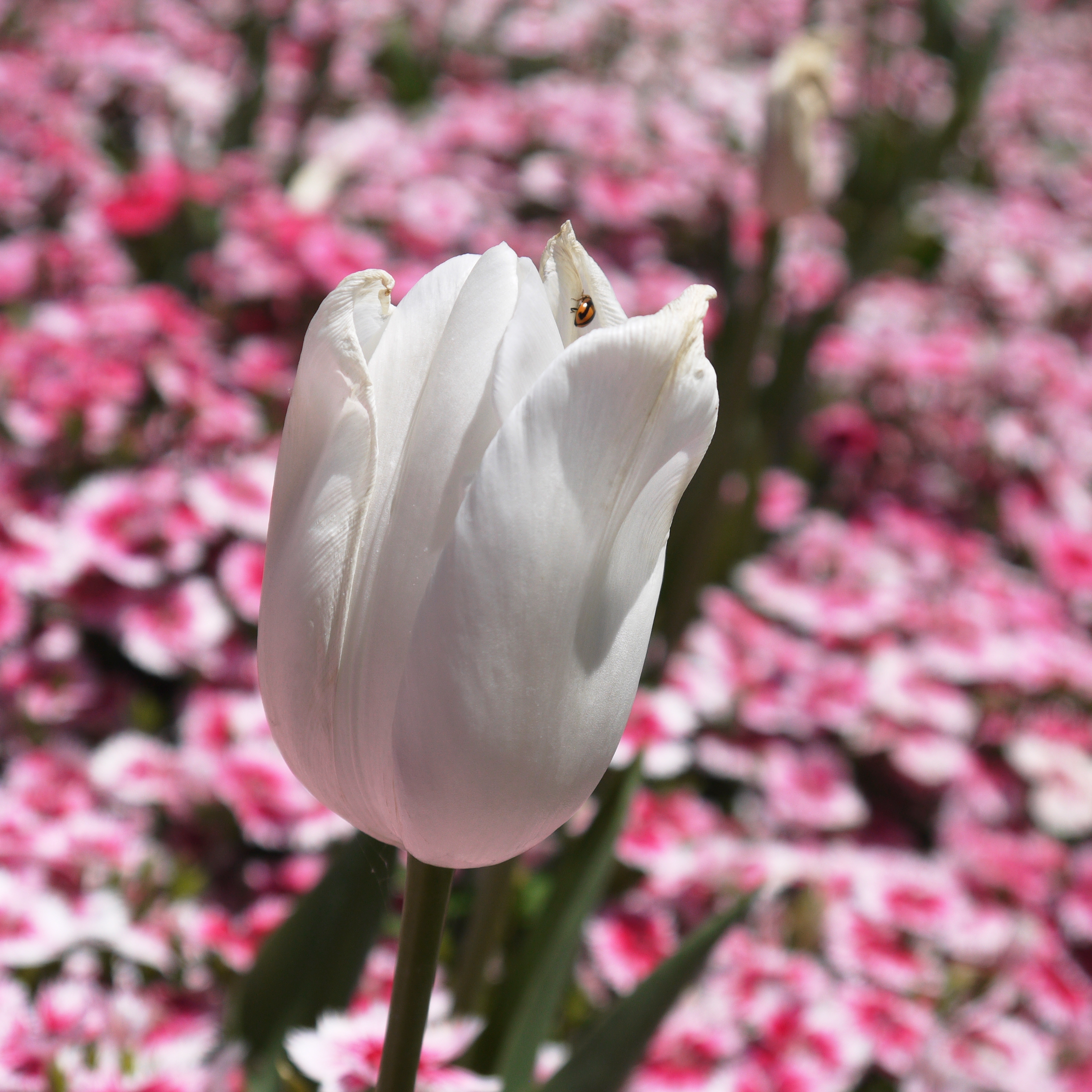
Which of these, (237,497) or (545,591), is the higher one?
(545,591)

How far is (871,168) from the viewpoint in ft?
8.76

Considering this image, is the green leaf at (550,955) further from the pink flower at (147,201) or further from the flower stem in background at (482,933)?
the pink flower at (147,201)

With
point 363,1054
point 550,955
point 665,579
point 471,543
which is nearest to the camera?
point 471,543

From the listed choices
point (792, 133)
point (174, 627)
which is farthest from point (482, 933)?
point (792, 133)

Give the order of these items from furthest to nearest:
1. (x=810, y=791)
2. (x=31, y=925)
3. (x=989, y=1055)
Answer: (x=810, y=791)
(x=989, y=1055)
(x=31, y=925)

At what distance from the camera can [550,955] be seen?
2.53 feet

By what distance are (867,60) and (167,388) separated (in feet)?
8.43

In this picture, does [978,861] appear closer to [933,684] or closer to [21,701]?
[933,684]

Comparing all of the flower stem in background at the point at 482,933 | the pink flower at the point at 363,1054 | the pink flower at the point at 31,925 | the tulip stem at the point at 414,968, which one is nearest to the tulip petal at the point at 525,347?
the tulip stem at the point at 414,968

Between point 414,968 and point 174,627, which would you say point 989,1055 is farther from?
point 174,627

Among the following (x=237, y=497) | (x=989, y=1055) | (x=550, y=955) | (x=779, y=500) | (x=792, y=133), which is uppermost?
(x=792, y=133)

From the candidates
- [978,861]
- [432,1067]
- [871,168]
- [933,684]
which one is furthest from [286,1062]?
[871,168]

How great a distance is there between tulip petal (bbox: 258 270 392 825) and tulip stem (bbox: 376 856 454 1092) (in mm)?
67

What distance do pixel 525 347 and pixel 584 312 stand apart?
4cm
